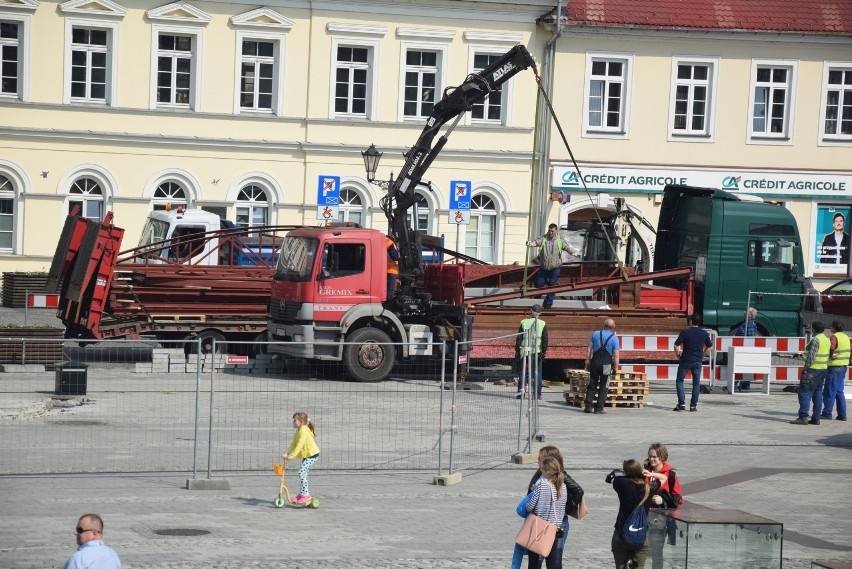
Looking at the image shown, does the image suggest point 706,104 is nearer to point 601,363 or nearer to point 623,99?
point 623,99

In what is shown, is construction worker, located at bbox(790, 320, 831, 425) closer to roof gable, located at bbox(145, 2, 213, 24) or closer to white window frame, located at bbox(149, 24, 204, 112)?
white window frame, located at bbox(149, 24, 204, 112)

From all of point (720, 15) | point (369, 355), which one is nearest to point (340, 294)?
point (369, 355)

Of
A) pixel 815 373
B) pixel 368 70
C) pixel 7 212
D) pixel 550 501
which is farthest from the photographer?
pixel 368 70

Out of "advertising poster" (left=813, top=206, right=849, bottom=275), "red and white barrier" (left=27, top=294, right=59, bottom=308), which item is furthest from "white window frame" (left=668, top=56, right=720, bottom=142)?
"red and white barrier" (left=27, top=294, right=59, bottom=308)

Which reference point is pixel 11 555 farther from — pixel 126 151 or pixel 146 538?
pixel 126 151

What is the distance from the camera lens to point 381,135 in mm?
39969

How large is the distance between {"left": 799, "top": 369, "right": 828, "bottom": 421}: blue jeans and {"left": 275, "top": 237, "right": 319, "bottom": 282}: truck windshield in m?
8.73

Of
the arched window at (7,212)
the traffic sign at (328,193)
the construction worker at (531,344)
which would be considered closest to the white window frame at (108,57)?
the arched window at (7,212)

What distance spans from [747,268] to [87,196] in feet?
61.8

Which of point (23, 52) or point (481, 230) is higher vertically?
point (23, 52)

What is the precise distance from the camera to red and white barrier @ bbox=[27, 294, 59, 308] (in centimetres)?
2714

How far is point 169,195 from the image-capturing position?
38750 millimetres

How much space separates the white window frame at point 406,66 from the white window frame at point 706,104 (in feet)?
22.6

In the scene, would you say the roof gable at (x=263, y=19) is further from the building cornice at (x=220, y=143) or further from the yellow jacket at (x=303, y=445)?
the yellow jacket at (x=303, y=445)
